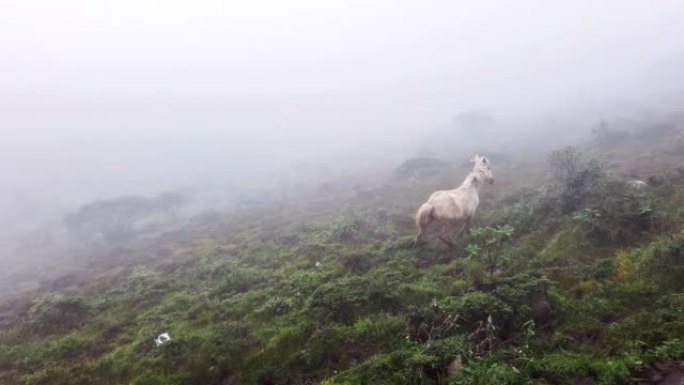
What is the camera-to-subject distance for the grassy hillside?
8.58 m

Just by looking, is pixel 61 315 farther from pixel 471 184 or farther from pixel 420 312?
pixel 471 184

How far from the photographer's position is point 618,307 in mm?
9773

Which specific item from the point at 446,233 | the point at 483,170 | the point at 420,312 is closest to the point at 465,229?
the point at 446,233

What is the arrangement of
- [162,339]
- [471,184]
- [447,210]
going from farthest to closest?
[471,184]
[447,210]
[162,339]

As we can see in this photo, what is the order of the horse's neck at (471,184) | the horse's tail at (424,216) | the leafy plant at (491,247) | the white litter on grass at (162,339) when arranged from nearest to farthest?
the white litter on grass at (162,339)
the leafy plant at (491,247)
the horse's tail at (424,216)
the horse's neck at (471,184)

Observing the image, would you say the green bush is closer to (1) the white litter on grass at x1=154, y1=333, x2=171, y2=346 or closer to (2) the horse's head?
(1) the white litter on grass at x1=154, y1=333, x2=171, y2=346

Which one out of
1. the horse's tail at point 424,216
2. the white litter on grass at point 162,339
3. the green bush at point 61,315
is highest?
the horse's tail at point 424,216

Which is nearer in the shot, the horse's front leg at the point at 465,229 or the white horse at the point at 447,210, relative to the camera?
the white horse at the point at 447,210

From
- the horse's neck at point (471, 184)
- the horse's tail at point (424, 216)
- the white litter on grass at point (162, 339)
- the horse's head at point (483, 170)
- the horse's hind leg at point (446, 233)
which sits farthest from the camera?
the horse's head at point (483, 170)

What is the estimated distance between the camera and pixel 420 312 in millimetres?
10398

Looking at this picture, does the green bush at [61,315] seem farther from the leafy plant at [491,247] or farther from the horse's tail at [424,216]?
the leafy plant at [491,247]

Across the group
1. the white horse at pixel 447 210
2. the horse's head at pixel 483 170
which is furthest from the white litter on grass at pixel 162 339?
the horse's head at pixel 483 170

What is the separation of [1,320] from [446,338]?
20197 mm

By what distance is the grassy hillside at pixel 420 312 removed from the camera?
858 centimetres
